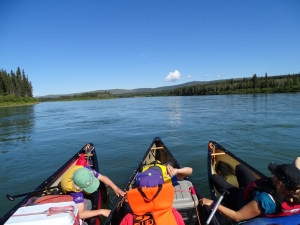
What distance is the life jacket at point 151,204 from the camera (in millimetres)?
2506

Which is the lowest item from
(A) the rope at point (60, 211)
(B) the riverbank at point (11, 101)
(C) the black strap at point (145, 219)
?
(C) the black strap at point (145, 219)

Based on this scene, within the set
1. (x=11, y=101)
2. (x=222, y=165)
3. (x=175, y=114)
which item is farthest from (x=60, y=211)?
(x=11, y=101)

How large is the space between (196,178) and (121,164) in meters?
3.66

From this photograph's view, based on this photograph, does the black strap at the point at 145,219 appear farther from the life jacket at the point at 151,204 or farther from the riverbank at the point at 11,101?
the riverbank at the point at 11,101

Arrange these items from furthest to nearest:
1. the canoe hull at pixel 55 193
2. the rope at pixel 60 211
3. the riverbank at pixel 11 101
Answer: the riverbank at pixel 11 101 → the canoe hull at pixel 55 193 → the rope at pixel 60 211

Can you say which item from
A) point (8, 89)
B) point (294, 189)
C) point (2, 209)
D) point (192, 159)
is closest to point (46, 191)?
point (2, 209)

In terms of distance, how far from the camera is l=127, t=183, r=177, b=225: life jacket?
98.7 inches

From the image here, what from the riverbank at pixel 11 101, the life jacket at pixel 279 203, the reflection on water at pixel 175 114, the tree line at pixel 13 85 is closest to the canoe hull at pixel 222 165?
the life jacket at pixel 279 203

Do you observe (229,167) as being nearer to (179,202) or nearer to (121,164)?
(179,202)

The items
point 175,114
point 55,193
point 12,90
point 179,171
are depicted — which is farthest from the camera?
point 12,90

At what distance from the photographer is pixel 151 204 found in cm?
252

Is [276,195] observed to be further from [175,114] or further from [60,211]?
[175,114]

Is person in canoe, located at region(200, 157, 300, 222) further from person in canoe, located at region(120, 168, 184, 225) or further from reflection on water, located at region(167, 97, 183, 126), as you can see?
reflection on water, located at region(167, 97, 183, 126)

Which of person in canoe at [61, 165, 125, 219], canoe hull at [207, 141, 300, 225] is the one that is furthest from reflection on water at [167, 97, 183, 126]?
person in canoe at [61, 165, 125, 219]
